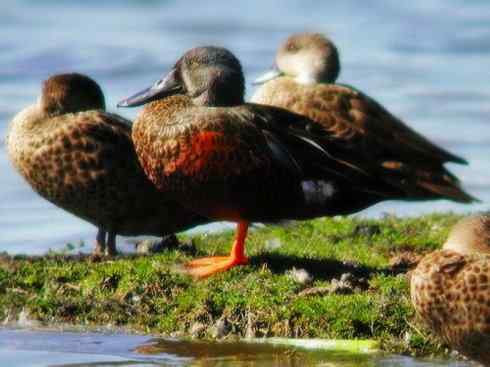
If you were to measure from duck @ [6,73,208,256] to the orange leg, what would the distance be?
0.60 meters

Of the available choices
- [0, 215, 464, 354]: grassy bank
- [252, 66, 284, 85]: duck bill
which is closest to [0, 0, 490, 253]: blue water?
[252, 66, 284, 85]: duck bill

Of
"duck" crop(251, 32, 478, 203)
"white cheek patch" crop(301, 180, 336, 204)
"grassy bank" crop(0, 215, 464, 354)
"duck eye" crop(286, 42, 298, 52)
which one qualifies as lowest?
"grassy bank" crop(0, 215, 464, 354)

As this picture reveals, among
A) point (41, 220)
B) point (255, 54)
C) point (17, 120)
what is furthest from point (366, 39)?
point (17, 120)

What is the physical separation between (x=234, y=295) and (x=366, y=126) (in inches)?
110

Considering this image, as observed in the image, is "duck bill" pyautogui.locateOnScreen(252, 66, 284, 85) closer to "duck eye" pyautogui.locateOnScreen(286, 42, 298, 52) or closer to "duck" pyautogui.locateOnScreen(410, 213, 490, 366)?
"duck eye" pyautogui.locateOnScreen(286, 42, 298, 52)

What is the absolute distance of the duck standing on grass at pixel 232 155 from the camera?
27.1 ft

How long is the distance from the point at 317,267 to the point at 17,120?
2.01 metres

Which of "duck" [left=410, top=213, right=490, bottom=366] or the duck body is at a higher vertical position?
the duck body

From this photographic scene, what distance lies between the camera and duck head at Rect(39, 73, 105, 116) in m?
9.03

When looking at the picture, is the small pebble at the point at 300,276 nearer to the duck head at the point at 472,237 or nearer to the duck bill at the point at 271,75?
the duck head at the point at 472,237

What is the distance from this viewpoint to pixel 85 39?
19625mm

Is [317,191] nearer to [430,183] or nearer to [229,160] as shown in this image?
[229,160]

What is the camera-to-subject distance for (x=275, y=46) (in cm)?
1958

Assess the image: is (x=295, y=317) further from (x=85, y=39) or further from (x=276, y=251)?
(x=85, y=39)
